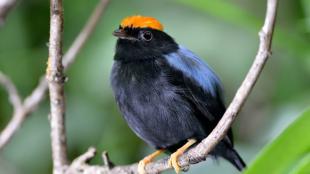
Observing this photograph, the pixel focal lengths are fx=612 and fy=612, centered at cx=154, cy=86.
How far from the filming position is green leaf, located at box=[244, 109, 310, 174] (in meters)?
2.29

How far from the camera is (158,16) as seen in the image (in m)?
4.06

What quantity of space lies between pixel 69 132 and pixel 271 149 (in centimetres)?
193

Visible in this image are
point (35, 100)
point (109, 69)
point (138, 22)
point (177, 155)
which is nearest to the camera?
point (177, 155)

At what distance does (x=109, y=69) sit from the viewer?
149 inches

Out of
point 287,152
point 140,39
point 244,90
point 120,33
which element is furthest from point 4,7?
point 287,152

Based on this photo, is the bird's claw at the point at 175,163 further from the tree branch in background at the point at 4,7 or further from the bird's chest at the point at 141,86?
the tree branch in background at the point at 4,7

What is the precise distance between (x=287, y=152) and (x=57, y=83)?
0.94 m

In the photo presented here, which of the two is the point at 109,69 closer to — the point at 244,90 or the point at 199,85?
the point at 199,85

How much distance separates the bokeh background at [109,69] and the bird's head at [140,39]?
2.48 ft

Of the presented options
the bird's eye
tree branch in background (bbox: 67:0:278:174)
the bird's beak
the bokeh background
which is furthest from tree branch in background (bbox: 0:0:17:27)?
the bokeh background

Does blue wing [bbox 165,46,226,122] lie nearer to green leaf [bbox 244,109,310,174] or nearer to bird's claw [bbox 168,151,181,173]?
bird's claw [bbox 168,151,181,173]

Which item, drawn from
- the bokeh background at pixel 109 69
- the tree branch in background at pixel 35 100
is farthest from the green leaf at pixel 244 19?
the tree branch in background at pixel 35 100

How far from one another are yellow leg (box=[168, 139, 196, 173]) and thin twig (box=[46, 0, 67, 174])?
0.50m

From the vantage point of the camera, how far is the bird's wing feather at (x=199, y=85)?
9.30 feet
